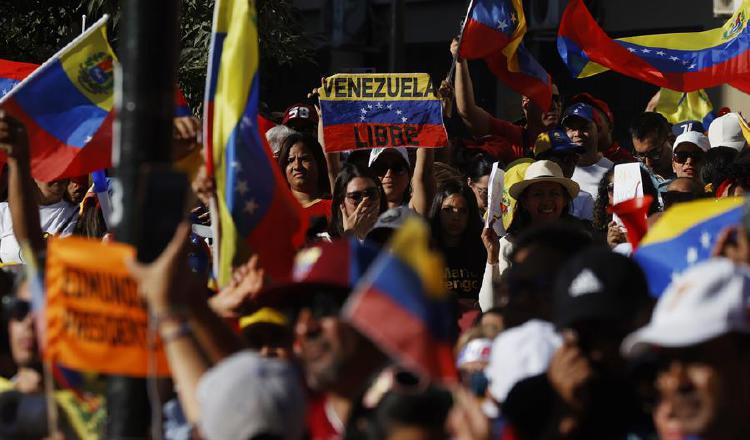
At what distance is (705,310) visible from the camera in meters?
3.30

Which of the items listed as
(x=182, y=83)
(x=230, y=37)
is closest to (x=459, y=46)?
(x=182, y=83)

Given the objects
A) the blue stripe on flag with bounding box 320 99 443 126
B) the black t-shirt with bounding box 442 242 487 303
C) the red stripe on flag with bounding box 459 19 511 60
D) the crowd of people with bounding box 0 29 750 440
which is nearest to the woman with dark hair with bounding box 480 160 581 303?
the black t-shirt with bounding box 442 242 487 303

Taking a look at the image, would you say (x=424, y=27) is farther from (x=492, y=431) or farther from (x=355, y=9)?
(x=492, y=431)

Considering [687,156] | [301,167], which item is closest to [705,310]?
[301,167]

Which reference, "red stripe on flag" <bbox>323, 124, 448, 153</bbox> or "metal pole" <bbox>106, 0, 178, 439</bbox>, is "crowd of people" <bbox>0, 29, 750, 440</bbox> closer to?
"metal pole" <bbox>106, 0, 178, 439</bbox>

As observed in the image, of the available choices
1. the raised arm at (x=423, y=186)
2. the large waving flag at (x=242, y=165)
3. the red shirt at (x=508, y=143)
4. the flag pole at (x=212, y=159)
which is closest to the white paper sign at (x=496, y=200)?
the raised arm at (x=423, y=186)

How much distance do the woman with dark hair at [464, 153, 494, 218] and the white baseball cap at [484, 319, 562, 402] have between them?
5.10 m

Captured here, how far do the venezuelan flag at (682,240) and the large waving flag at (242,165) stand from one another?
1306 millimetres

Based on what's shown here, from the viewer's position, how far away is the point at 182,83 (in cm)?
1147

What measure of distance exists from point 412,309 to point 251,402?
423mm

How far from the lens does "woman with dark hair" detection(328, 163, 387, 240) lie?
7.44 metres

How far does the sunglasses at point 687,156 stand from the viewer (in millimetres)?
9609

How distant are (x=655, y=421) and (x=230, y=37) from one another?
2735 mm

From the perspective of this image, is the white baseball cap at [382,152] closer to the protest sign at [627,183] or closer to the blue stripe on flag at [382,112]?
the blue stripe on flag at [382,112]
